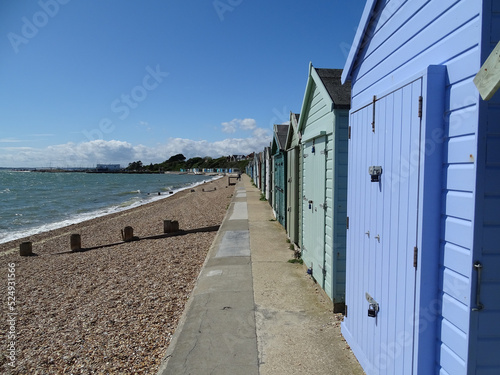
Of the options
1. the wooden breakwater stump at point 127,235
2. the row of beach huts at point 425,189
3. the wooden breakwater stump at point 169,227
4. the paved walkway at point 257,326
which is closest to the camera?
the row of beach huts at point 425,189

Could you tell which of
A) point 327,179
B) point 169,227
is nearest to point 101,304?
point 327,179

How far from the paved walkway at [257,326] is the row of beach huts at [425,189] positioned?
0.42 m

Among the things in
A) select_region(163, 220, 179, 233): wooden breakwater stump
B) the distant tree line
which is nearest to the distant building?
the distant tree line

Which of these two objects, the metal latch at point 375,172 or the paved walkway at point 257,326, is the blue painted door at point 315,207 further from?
the metal latch at point 375,172

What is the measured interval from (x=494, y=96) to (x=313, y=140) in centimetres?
398

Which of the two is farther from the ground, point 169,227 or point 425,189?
point 425,189

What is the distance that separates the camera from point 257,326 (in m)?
4.34

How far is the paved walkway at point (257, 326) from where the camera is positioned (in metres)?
3.51

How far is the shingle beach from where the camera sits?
4141 millimetres

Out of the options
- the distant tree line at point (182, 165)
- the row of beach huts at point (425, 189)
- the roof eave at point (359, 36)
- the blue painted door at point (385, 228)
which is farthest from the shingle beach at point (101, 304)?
the distant tree line at point (182, 165)

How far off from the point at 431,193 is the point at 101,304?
5.51 metres

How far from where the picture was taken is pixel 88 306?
5816 mm

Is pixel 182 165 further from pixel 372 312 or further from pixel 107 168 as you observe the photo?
pixel 372 312

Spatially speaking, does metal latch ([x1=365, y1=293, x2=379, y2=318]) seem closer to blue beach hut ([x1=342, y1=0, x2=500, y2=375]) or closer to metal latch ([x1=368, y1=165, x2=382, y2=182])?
blue beach hut ([x1=342, y1=0, x2=500, y2=375])
